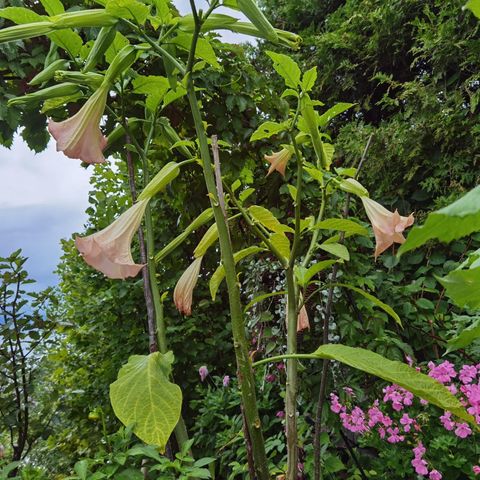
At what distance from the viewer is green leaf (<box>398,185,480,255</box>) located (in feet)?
0.52

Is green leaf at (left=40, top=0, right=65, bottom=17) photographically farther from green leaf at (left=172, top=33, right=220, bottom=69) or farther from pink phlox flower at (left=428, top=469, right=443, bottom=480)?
pink phlox flower at (left=428, top=469, right=443, bottom=480)

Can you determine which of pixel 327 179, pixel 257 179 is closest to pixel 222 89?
pixel 257 179

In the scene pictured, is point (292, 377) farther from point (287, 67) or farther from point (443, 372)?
point (443, 372)

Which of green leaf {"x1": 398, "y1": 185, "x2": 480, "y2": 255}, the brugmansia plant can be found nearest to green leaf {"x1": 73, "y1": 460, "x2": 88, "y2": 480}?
the brugmansia plant

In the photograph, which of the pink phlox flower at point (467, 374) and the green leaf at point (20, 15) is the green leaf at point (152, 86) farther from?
the pink phlox flower at point (467, 374)

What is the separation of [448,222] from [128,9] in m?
0.33

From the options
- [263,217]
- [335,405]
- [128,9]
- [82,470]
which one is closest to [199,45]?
[128,9]

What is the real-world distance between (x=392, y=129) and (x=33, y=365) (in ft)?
6.19

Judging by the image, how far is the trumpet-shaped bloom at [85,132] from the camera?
1.39 feet

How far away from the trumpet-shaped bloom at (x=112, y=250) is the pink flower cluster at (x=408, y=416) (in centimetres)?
93

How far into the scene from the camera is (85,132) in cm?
43

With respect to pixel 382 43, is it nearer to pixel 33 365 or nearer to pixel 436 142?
pixel 436 142

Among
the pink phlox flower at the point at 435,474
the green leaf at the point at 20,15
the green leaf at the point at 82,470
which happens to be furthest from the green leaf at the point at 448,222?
the pink phlox flower at the point at 435,474

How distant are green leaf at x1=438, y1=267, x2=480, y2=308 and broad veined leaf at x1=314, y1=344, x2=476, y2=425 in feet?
0.45
